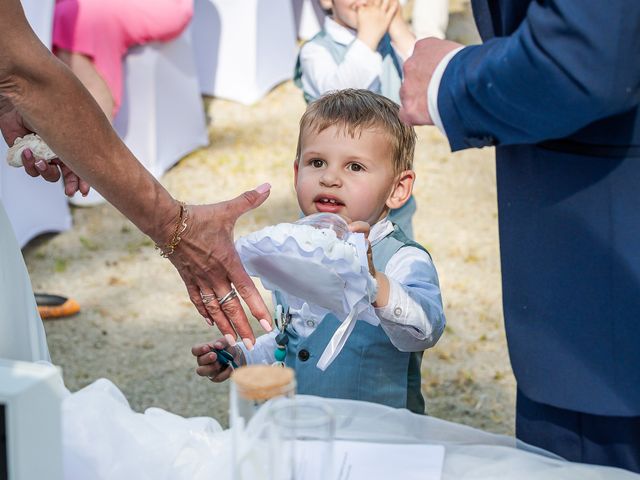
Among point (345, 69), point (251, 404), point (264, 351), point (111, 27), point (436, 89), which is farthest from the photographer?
point (111, 27)

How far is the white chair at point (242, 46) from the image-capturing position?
20.5 feet

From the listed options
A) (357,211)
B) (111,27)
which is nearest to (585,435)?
(357,211)

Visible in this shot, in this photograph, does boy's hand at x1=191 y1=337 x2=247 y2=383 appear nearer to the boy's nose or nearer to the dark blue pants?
the boy's nose

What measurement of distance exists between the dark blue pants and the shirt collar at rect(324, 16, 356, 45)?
215cm

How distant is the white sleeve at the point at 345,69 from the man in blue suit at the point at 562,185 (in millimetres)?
1885

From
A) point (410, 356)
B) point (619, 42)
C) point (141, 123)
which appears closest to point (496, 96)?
point (619, 42)

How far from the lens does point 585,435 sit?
1791 mm

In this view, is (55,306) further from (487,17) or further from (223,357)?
(487,17)

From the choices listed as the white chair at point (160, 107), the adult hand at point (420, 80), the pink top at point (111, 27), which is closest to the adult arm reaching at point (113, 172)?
the adult hand at point (420, 80)

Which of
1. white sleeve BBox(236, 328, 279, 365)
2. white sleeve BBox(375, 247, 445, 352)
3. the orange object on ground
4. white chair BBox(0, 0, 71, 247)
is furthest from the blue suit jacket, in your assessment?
white chair BBox(0, 0, 71, 247)

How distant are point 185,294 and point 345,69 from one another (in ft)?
4.69

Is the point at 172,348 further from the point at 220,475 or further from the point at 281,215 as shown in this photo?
the point at 220,475

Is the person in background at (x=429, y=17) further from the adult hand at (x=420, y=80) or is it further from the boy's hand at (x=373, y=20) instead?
the adult hand at (x=420, y=80)

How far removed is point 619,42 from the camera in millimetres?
1271
